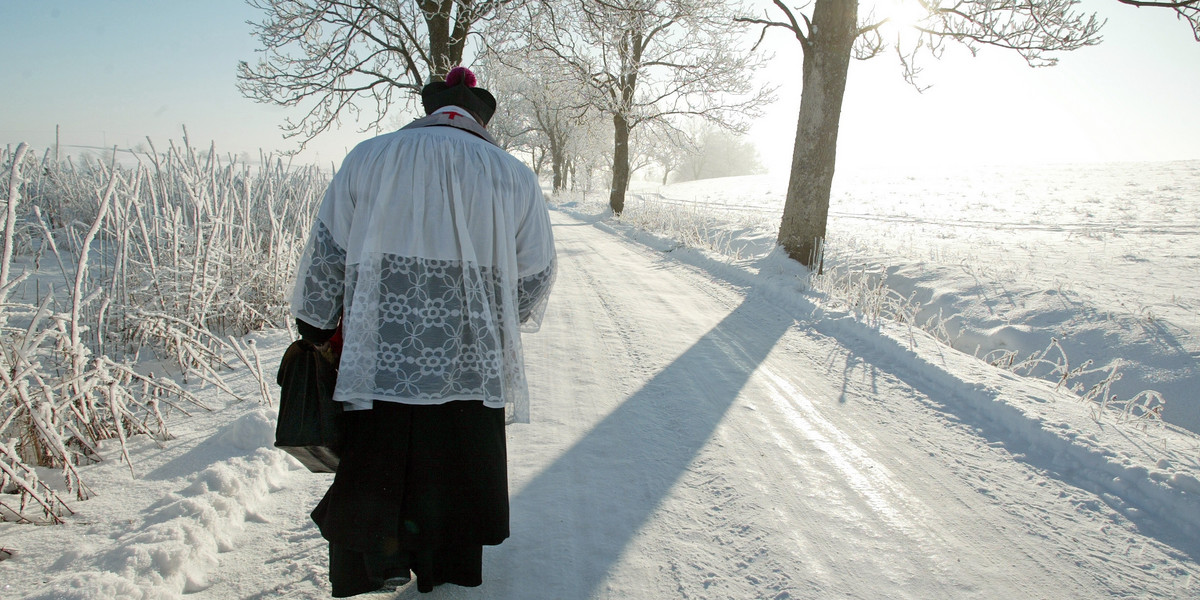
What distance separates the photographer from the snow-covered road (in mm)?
1875

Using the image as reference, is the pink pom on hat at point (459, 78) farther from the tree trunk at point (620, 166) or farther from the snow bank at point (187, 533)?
the tree trunk at point (620, 166)

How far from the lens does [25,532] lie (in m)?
1.84

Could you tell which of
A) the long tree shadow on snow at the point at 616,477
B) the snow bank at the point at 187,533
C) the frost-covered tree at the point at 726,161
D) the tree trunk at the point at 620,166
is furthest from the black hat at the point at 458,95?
the frost-covered tree at the point at 726,161

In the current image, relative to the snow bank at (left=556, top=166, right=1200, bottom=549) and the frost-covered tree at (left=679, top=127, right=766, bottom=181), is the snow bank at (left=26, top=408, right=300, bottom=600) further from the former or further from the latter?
the frost-covered tree at (left=679, top=127, right=766, bottom=181)

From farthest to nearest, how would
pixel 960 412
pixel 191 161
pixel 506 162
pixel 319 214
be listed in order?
1. pixel 191 161
2. pixel 960 412
3. pixel 506 162
4. pixel 319 214

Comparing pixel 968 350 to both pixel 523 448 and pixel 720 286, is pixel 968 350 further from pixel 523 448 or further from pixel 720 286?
pixel 523 448

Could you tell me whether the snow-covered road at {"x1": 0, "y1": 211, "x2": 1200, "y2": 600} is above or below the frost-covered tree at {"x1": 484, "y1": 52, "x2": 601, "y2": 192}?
below

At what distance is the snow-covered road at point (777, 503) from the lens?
1.88m

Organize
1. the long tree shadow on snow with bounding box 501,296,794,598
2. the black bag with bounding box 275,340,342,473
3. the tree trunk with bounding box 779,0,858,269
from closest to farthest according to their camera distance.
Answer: the black bag with bounding box 275,340,342,473
the long tree shadow on snow with bounding box 501,296,794,598
the tree trunk with bounding box 779,0,858,269

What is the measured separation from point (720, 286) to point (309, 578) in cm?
570

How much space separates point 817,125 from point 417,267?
6.79m

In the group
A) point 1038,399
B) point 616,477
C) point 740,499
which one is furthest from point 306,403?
point 1038,399

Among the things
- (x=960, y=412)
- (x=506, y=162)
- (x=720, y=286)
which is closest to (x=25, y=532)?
(x=506, y=162)

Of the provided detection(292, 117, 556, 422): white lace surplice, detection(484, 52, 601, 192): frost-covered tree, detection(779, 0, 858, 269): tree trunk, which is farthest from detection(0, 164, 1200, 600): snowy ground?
detection(484, 52, 601, 192): frost-covered tree
